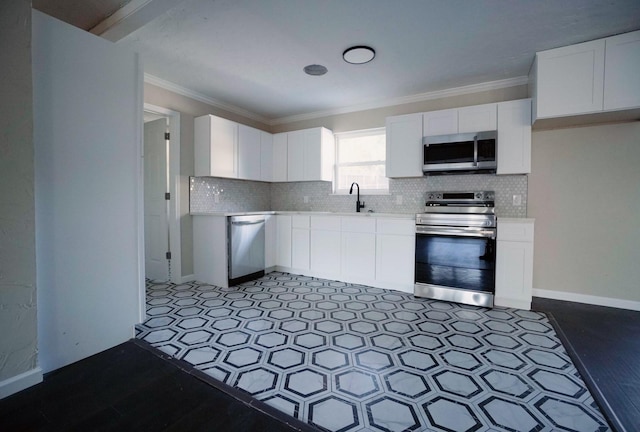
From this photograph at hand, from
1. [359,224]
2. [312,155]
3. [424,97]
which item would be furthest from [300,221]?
[424,97]

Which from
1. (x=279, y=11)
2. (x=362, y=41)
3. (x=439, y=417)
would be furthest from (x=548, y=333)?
(x=279, y=11)

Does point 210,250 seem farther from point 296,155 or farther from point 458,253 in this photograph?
point 458,253

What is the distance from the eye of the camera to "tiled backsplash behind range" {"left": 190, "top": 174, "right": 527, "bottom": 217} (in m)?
3.45

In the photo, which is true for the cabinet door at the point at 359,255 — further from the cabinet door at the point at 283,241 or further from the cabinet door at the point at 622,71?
the cabinet door at the point at 622,71

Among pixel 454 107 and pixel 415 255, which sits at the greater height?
pixel 454 107

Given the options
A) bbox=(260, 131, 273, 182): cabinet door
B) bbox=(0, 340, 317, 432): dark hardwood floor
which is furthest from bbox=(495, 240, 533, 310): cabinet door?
bbox=(260, 131, 273, 182): cabinet door

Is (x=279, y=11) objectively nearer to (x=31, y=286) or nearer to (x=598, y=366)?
(x=31, y=286)

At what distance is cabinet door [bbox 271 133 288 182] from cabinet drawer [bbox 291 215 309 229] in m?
0.83

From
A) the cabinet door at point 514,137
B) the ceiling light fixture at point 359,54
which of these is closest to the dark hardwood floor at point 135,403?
the ceiling light fixture at point 359,54

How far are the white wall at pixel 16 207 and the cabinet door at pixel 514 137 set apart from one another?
12.9 feet

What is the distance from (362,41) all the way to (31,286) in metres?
2.97

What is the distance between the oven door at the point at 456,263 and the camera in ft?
9.73

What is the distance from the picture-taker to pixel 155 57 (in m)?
2.97

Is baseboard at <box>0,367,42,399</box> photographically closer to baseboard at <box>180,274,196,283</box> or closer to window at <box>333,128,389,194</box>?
baseboard at <box>180,274,196,283</box>
